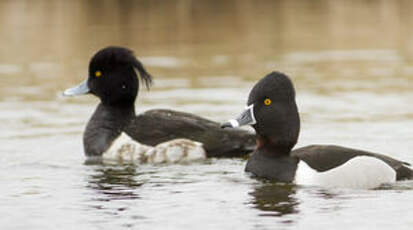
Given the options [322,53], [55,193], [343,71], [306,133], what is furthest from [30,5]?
[55,193]

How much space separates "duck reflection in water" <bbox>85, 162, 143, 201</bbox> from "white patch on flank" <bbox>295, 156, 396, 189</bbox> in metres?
1.54

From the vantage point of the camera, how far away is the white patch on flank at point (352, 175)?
10.2m

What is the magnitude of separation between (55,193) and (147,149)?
2.02 m

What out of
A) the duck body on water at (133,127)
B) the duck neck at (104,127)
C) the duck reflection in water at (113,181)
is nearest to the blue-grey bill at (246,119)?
the duck reflection in water at (113,181)

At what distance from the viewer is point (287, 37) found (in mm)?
25281

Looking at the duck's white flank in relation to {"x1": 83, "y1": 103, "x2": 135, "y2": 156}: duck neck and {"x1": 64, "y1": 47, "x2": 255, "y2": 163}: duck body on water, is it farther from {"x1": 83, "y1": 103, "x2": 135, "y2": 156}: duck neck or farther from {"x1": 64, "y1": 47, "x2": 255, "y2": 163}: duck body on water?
{"x1": 83, "y1": 103, "x2": 135, "y2": 156}: duck neck

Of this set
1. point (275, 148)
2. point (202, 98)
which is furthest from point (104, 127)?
point (202, 98)

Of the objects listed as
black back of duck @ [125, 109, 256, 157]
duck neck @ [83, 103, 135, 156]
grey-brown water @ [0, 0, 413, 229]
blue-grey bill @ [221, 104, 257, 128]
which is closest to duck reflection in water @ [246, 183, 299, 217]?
grey-brown water @ [0, 0, 413, 229]

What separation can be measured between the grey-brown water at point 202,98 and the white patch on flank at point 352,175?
0.51ft

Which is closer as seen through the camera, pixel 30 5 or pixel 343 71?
pixel 343 71

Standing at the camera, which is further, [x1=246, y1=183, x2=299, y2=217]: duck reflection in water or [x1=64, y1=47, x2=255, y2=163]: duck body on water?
[x1=64, y1=47, x2=255, y2=163]: duck body on water

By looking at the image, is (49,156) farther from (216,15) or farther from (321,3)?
(321,3)

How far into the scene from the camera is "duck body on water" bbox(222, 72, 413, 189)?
10.2 meters

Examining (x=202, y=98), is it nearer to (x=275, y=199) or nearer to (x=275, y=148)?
(x=275, y=148)
